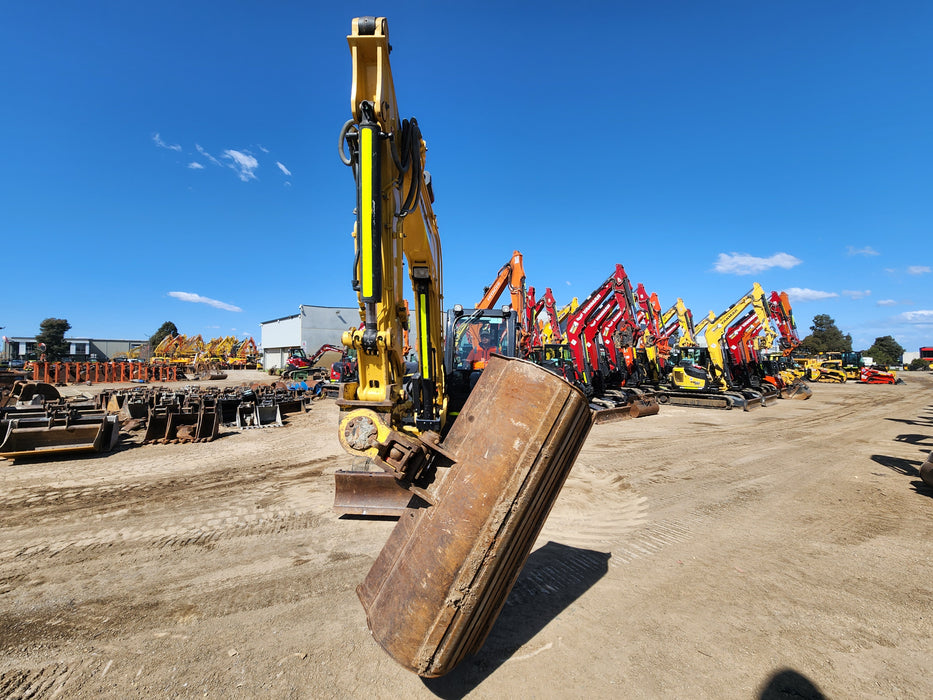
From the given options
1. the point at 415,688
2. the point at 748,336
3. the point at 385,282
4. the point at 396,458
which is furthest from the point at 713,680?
the point at 748,336

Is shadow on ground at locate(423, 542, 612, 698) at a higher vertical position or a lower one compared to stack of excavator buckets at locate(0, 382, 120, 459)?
lower

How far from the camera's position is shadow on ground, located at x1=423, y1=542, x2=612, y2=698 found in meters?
2.28

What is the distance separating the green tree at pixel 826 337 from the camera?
65463 mm

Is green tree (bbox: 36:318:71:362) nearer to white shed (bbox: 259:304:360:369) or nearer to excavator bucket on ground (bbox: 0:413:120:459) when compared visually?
white shed (bbox: 259:304:360:369)

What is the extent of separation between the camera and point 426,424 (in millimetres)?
6008

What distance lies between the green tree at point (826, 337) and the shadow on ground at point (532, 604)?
7570 centimetres

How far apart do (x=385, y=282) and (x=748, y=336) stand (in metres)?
21.0

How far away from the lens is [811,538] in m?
4.11

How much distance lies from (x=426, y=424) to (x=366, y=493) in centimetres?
158

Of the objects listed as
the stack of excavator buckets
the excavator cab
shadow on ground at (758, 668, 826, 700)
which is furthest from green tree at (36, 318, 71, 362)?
shadow on ground at (758, 668, 826, 700)

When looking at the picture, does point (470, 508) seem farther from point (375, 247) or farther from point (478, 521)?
point (375, 247)

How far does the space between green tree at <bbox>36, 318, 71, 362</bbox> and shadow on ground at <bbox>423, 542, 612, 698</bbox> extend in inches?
3148

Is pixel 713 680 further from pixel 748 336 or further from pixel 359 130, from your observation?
pixel 748 336


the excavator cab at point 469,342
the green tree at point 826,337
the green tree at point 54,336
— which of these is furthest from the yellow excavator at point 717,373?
the green tree at point 54,336
